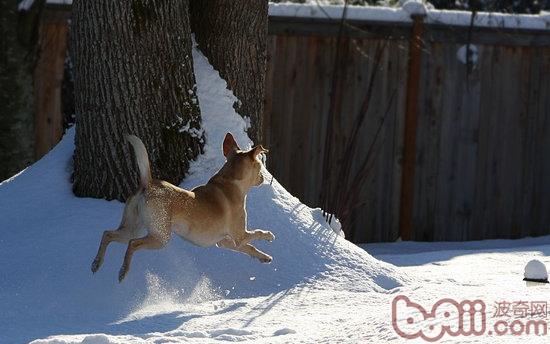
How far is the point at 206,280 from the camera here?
6.58 m

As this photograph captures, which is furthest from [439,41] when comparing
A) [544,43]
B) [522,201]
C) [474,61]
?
[522,201]

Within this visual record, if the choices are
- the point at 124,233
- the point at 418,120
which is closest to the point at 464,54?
the point at 418,120

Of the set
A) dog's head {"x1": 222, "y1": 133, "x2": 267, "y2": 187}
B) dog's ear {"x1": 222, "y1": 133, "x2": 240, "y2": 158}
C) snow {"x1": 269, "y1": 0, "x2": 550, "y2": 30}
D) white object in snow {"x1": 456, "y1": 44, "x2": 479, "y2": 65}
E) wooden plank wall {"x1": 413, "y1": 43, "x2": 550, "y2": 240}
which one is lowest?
wooden plank wall {"x1": 413, "y1": 43, "x2": 550, "y2": 240}

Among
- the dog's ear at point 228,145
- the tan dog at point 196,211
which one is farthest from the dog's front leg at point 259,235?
the dog's ear at point 228,145

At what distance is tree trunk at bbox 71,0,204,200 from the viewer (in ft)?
22.8

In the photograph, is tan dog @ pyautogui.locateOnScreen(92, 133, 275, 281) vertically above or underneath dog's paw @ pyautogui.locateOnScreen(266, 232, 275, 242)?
above

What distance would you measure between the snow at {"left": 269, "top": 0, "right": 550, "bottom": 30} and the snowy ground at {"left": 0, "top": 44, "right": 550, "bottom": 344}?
3.03 m

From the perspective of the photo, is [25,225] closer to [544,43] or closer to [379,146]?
[379,146]

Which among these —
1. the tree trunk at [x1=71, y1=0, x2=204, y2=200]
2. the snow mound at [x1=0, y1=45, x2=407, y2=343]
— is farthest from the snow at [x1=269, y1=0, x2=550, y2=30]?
the tree trunk at [x1=71, y1=0, x2=204, y2=200]

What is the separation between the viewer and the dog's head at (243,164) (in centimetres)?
657

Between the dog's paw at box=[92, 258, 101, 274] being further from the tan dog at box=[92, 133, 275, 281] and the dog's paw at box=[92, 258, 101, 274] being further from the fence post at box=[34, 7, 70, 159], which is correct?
the fence post at box=[34, 7, 70, 159]

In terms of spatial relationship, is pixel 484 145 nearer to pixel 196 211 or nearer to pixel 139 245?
pixel 196 211

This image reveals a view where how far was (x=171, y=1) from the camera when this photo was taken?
7.06 meters

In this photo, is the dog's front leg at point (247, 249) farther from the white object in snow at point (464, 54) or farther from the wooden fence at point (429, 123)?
the white object in snow at point (464, 54)
